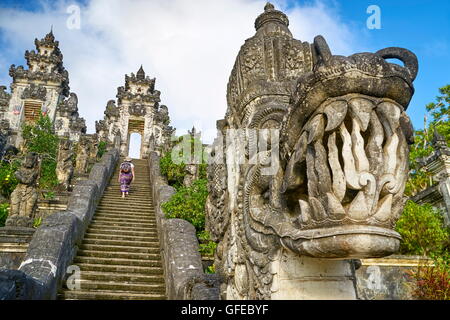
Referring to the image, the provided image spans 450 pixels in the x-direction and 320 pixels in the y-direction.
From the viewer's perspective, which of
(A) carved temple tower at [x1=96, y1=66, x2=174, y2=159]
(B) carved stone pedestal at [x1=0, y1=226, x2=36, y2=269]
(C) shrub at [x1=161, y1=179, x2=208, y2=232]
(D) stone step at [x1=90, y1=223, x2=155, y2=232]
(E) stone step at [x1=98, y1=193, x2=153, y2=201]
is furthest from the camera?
(A) carved temple tower at [x1=96, y1=66, x2=174, y2=159]

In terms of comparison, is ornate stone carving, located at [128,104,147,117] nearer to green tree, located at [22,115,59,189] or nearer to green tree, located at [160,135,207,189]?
green tree, located at [22,115,59,189]

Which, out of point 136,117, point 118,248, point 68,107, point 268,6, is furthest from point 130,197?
point 68,107

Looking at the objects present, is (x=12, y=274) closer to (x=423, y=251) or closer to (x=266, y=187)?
(x=266, y=187)

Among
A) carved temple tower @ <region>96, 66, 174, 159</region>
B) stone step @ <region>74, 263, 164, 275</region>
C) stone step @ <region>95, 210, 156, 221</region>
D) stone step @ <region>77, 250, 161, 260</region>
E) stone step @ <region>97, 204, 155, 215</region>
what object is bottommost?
stone step @ <region>74, 263, 164, 275</region>

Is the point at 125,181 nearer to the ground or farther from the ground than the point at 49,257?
farther from the ground

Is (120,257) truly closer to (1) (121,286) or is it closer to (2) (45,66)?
(1) (121,286)

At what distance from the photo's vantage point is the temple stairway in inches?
204

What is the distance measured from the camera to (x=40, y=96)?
29.6 m

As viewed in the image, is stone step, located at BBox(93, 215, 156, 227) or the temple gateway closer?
the temple gateway

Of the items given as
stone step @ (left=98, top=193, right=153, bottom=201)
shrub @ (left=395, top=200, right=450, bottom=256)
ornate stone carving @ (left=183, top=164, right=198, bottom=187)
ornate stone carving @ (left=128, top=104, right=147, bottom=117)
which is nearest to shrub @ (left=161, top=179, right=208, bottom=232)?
stone step @ (left=98, top=193, right=153, bottom=201)

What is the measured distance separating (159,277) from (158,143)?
20608mm

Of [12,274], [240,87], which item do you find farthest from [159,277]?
[240,87]

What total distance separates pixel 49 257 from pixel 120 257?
5.13 ft

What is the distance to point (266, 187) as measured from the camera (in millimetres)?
2502
